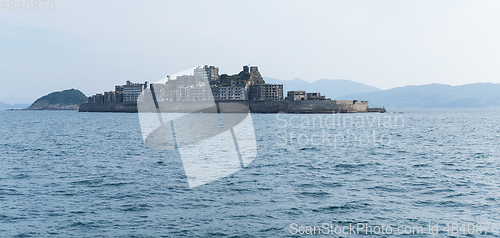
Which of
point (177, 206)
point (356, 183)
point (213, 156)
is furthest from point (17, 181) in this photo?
point (356, 183)

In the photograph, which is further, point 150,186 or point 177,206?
point 150,186

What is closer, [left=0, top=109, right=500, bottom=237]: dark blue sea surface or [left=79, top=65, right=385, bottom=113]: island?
[left=0, top=109, right=500, bottom=237]: dark blue sea surface

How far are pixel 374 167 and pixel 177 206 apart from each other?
15231 millimetres

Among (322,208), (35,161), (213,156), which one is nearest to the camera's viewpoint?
(322,208)

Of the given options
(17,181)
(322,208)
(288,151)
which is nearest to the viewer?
(322,208)

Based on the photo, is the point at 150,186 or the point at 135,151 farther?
the point at 135,151

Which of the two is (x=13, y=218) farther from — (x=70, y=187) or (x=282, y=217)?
(x=282, y=217)

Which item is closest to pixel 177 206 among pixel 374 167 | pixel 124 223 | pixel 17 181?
pixel 124 223

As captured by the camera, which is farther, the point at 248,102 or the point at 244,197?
the point at 248,102

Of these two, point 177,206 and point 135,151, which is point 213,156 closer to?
point 135,151

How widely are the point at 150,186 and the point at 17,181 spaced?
777cm

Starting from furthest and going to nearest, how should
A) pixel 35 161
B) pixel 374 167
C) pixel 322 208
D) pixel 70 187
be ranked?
pixel 35 161
pixel 374 167
pixel 70 187
pixel 322 208

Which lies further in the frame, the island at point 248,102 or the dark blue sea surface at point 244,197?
the island at point 248,102

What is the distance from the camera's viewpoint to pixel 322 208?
15.8 m
